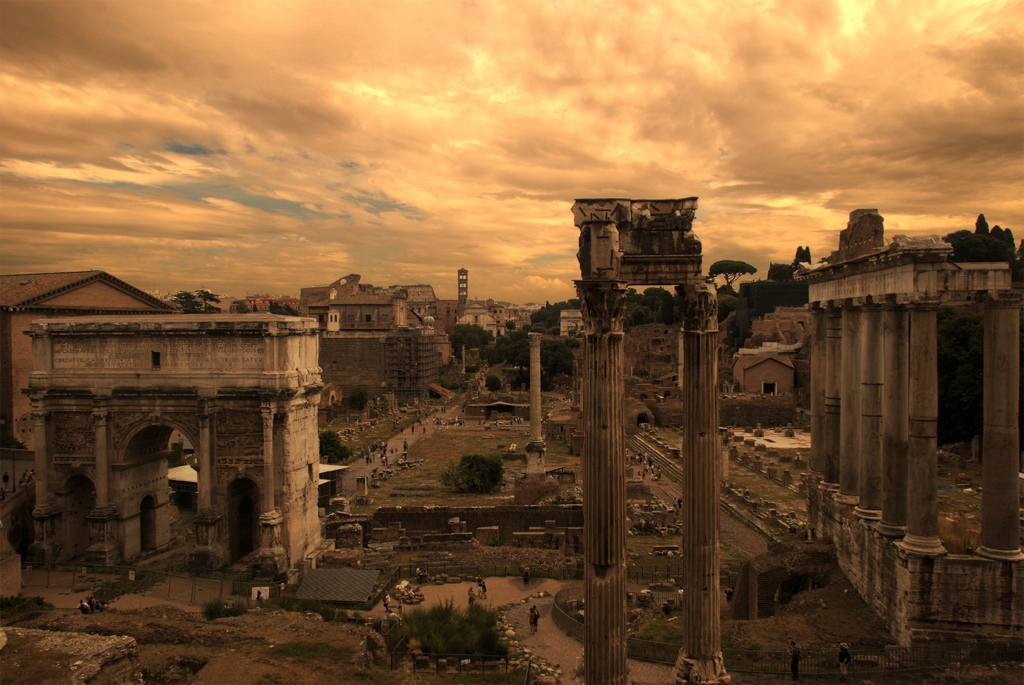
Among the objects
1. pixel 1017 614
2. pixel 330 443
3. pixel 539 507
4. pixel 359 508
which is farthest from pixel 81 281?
pixel 1017 614

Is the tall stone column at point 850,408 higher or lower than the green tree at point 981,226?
lower

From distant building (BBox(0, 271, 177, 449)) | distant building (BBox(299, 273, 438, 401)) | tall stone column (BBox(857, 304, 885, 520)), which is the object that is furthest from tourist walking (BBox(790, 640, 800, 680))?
distant building (BBox(299, 273, 438, 401))

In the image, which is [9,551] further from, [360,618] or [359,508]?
[359,508]

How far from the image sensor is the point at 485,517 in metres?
23.6

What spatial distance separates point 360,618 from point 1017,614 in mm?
12930

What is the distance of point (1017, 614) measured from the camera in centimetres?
1090

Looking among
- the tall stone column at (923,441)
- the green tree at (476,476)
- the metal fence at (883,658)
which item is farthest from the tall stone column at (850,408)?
the green tree at (476,476)

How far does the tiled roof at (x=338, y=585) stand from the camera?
16641mm

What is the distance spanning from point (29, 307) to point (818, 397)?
39.2 metres

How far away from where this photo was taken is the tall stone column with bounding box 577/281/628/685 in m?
7.06

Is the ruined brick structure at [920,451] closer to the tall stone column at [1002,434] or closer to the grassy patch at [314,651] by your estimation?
the tall stone column at [1002,434]

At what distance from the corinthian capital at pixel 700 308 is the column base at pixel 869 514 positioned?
8101mm

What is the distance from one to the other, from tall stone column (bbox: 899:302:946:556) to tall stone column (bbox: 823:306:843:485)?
4252mm

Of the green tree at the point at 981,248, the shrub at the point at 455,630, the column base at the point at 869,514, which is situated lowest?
the shrub at the point at 455,630
